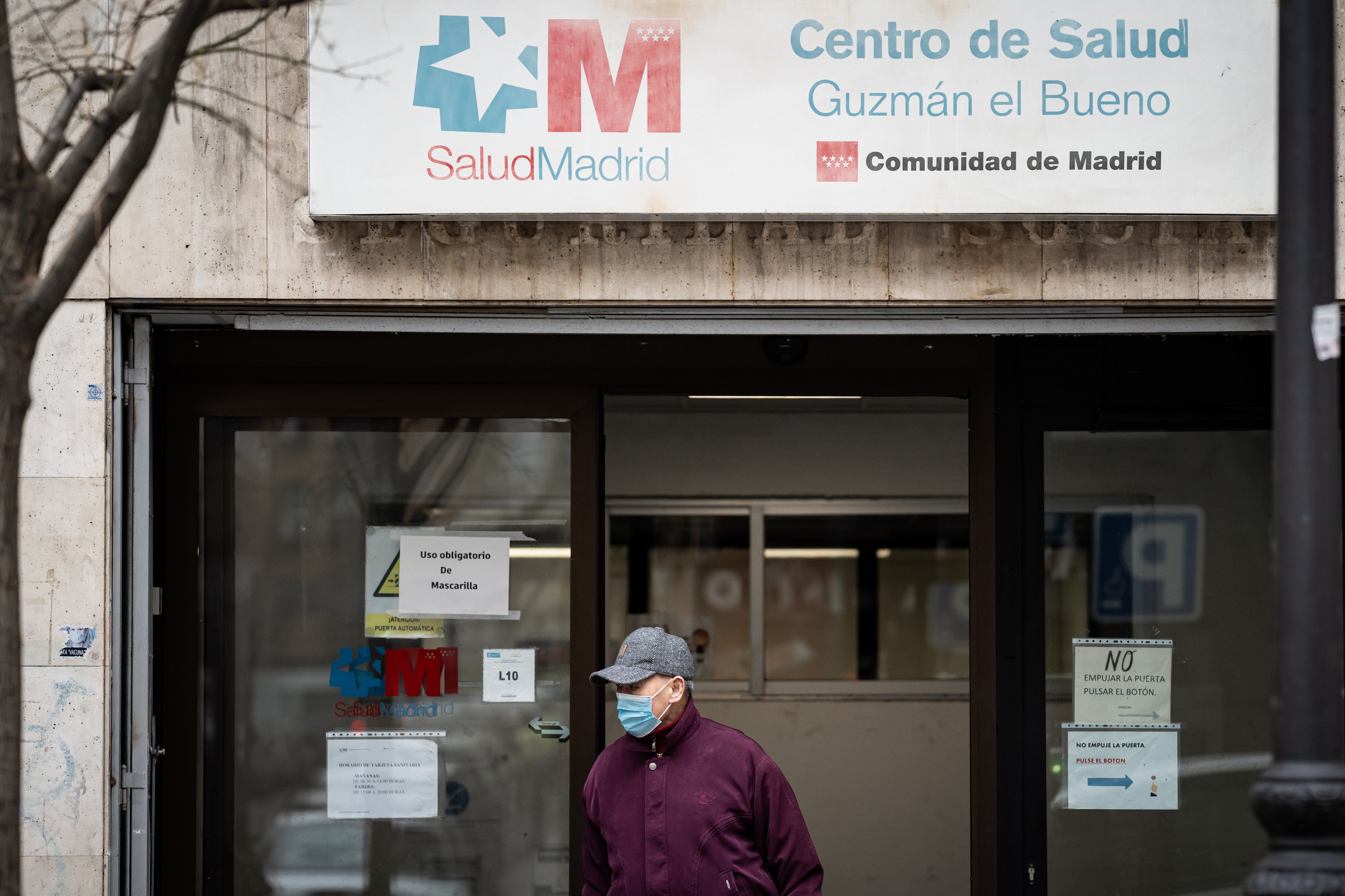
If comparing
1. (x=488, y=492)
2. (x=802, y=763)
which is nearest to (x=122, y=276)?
(x=488, y=492)

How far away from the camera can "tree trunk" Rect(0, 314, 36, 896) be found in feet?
9.00

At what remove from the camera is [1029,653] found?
16.7ft

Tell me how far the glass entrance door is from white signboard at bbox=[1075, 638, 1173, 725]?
216 centimetres

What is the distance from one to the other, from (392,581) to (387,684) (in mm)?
422

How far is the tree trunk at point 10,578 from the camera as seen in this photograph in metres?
2.74

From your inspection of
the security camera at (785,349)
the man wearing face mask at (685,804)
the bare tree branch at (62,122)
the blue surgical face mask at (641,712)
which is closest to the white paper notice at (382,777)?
the man wearing face mask at (685,804)

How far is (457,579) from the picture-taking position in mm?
5082

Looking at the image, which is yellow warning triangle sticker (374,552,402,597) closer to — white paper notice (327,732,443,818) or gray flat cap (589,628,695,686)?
white paper notice (327,732,443,818)

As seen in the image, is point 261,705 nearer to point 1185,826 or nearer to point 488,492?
point 488,492

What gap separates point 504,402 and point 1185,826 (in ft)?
11.1

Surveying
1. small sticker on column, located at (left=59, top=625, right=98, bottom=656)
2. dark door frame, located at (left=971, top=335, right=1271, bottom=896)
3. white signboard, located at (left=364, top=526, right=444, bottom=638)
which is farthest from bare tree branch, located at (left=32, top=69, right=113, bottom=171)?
dark door frame, located at (left=971, top=335, right=1271, bottom=896)

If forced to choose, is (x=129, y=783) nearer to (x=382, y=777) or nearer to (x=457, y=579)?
(x=382, y=777)

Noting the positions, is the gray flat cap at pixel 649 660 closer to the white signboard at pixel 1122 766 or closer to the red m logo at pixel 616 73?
A: the red m logo at pixel 616 73

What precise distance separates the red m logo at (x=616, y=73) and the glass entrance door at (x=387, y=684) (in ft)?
4.31
